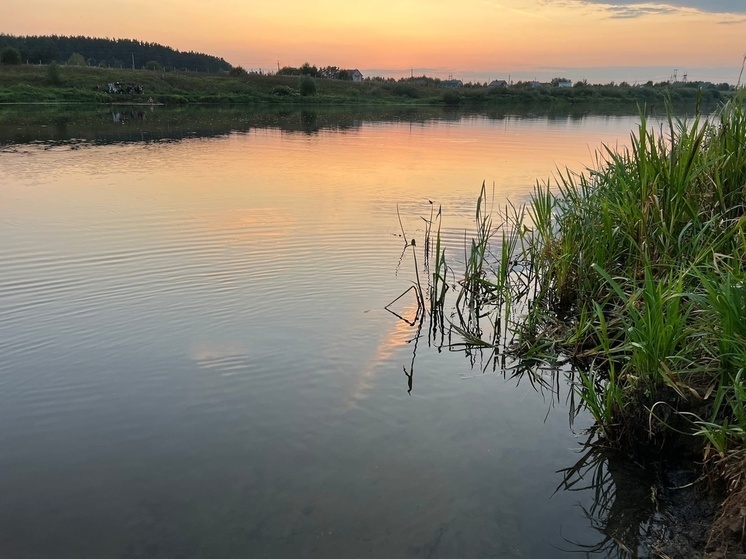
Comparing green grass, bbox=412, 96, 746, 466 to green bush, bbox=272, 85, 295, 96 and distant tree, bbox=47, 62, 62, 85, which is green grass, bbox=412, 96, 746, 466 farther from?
green bush, bbox=272, 85, 295, 96

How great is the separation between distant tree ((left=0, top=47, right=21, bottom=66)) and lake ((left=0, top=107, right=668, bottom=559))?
58558mm

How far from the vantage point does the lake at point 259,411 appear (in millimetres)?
3480

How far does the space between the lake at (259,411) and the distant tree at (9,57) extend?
58558 millimetres

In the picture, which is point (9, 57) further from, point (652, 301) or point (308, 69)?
point (652, 301)

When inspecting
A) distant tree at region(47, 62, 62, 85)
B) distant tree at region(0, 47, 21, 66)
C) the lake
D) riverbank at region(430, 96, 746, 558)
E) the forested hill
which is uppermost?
the forested hill

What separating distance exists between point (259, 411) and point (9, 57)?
67710mm

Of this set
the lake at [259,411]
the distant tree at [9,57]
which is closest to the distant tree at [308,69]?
the distant tree at [9,57]

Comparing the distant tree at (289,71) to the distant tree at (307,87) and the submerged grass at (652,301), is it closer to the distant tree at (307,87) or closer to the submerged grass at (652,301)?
the distant tree at (307,87)

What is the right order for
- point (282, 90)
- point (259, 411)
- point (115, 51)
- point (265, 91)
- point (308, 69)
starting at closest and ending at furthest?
point (259, 411) → point (265, 91) → point (282, 90) → point (308, 69) → point (115, 51)

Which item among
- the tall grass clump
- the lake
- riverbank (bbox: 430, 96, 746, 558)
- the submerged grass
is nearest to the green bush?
the lake

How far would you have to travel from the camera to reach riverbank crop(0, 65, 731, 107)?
48.1 meters

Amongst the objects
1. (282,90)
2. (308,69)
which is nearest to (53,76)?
(282,90)

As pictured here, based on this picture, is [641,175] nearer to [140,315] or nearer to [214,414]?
[214,414]

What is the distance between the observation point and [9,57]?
2265 inches
